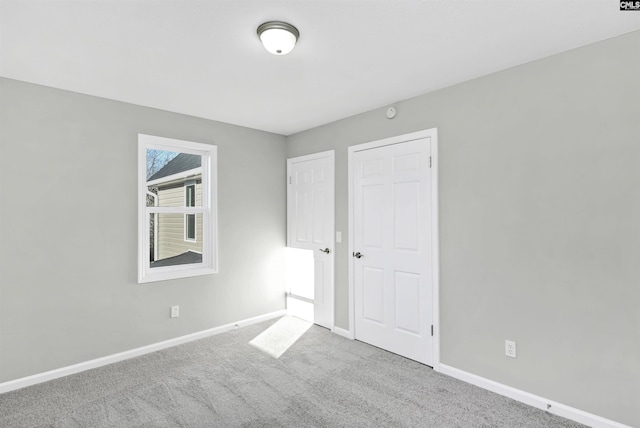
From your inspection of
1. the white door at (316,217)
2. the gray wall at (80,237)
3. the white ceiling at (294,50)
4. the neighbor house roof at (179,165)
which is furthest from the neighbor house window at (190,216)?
the white door at (316,217)

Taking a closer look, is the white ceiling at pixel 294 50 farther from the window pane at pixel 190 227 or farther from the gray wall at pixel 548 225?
the window pane at pixel 190 227

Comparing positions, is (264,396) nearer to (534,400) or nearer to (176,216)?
(534,400)

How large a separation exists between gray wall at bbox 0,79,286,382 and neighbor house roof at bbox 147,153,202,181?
233mm

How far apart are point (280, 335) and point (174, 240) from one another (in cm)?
162

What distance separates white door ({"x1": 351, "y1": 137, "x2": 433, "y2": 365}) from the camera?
310cm

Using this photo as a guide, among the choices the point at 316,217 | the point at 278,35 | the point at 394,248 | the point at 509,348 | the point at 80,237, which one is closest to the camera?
the point at 278,35

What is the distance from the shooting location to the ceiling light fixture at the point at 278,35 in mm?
1951

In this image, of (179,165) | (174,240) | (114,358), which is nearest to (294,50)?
(179,165)

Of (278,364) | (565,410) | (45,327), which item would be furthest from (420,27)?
(45,327)

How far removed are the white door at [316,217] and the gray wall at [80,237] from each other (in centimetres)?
90

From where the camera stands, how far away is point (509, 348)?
256cm

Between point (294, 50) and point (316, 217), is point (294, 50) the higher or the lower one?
the higher one

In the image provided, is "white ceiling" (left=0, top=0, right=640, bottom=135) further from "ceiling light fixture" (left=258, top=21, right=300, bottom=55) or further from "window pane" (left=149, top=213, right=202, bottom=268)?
"window pane" (left=149, top=213, right=202, bottom=268)

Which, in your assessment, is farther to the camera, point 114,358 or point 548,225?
point 114,358
